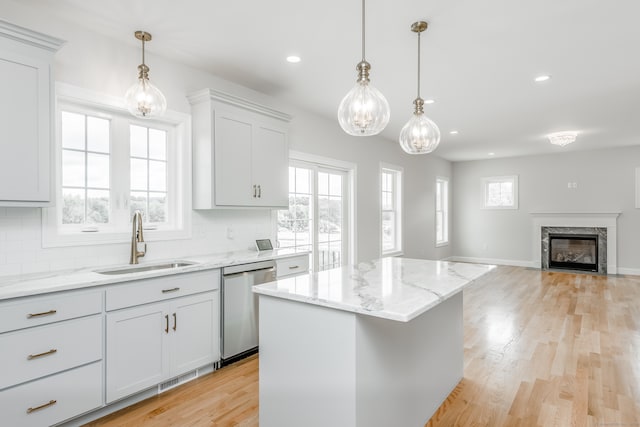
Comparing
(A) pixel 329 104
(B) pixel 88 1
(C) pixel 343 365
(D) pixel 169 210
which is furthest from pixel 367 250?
(B) pixel 88 1

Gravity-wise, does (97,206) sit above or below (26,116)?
below

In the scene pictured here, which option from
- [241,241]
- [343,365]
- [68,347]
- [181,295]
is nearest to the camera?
[343,365]

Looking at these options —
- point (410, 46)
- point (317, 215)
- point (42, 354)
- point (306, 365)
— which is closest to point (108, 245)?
point (42, 354)

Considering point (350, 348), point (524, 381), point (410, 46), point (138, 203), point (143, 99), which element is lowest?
point (524, 381)

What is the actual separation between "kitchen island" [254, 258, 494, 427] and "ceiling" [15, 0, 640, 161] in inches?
70.4

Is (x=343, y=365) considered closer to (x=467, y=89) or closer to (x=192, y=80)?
(x=192, y=80)

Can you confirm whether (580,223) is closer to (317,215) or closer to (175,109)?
(317,215)

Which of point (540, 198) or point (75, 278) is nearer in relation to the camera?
point (75, 278)

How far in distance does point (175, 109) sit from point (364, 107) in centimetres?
198

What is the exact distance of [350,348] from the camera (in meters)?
1.67

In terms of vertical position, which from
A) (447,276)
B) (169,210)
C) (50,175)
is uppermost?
(50,175)

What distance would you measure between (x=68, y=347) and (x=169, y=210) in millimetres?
1452

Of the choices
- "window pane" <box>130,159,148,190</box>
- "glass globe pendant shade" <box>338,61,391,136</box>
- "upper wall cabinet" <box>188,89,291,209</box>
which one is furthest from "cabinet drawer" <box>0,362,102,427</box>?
"glass globe pendant shade" <box>338,61,391,136</box>

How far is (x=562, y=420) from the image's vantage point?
2.32 m
